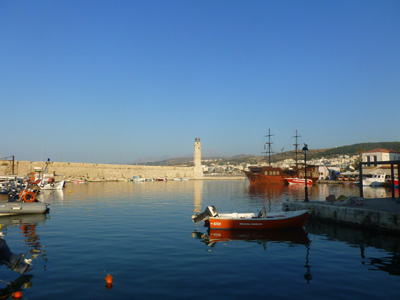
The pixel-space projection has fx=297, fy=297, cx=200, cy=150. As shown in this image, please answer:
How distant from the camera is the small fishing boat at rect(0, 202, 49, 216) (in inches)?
863

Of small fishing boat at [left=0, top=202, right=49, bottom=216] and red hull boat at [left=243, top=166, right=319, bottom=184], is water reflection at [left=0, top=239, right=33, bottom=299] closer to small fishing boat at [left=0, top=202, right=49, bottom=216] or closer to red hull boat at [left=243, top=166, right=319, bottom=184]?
small fishing boat at [left=0, top=202, right=49, bottom=216]

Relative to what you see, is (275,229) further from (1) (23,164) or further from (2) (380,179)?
(1) (23,164)

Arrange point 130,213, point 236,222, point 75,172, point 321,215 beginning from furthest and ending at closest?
1. point 75,172
2. point 130,213
3. point 321,215
4. point 236,222

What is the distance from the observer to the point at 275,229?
665 inches

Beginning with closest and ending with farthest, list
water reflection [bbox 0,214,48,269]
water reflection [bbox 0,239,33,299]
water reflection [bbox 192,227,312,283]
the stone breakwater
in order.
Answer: water reflection [bbox 0,239,33,299]
water reflection [bbox 0,214,48,269]
water reflection [bbox 192,227,312,283]
the stone breakwater

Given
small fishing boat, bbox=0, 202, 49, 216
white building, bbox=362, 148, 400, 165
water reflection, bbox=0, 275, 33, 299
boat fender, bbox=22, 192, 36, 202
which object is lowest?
water reflection, bbox=0, 275, 33, 299

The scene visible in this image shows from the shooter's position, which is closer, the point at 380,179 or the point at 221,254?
the point at 221,254

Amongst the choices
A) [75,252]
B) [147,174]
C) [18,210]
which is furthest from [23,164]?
[75,252]

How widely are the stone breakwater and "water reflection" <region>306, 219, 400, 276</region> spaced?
204ft

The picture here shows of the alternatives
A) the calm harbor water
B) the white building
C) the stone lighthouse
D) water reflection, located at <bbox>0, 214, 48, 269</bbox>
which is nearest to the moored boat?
the white building

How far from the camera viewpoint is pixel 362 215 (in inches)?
668

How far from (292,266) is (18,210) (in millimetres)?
20538

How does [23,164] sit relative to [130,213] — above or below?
above

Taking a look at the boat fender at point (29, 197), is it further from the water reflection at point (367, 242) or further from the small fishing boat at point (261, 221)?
the water reflection at point (367, 242)
